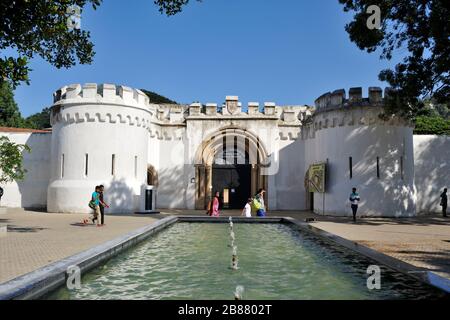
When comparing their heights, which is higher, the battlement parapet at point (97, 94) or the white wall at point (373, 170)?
the battlement parapet at point (97, 94)

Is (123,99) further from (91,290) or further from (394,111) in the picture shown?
(91,290)

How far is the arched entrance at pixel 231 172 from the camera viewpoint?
23906 mm

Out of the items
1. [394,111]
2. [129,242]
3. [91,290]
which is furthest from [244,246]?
[394,111]

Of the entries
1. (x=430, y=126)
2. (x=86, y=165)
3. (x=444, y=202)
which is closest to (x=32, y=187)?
(x=86, y=165)

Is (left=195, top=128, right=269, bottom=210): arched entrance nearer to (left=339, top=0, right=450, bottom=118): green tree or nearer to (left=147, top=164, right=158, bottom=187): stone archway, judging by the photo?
(left=147, top=164, right=158, bottom=187): stone archway

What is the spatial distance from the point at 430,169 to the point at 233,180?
36.7 feet

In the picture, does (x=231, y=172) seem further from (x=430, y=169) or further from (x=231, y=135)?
(x=430, y=169)

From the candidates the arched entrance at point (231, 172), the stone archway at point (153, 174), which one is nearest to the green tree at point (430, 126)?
the arched entrance at point (231, 172)

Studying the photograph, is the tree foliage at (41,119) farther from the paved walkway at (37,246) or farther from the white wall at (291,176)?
the paved walkway at (37,246)

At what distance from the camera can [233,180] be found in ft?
83.9

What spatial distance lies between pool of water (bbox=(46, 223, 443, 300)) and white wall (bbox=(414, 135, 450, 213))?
1411cm

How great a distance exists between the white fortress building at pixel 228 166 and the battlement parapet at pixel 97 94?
5 cm

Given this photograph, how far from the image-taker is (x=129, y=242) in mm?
8828
